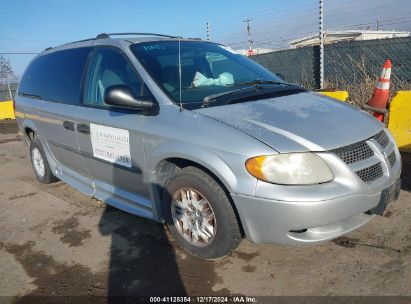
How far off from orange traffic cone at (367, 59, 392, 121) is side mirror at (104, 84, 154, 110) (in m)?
3.46

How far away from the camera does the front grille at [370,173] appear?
2.66 metres

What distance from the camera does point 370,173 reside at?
2.73 m

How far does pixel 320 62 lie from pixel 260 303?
7934mm

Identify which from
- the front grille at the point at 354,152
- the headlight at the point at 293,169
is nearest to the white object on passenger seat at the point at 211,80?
the headlight at the point at 293,169

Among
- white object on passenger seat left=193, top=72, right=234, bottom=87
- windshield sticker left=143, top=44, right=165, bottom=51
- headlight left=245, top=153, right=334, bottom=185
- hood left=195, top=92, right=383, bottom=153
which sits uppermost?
windshield sticker left=143, top=44, right=165, bottom=51

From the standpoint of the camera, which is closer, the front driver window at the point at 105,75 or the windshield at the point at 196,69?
the windshield at the point at 196,69

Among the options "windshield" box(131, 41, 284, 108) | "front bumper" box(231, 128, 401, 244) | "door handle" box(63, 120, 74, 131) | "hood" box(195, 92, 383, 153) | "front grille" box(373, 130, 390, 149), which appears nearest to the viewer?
"front bumper" box(231, 128, 401, 244)

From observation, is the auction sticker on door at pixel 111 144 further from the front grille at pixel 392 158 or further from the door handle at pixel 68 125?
the front grille at pixel 392 158

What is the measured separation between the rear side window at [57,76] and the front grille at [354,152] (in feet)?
8.85

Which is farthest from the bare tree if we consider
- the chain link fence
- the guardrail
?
the chain link fence

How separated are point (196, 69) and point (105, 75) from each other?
35.7 inches

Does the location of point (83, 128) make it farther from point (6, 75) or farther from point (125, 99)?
point (6, 75)

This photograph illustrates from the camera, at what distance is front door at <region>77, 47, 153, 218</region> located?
3.38m

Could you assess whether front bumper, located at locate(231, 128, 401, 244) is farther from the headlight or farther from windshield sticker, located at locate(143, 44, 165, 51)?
windshield sticker, located at locate(143, 44, 165, 51)
